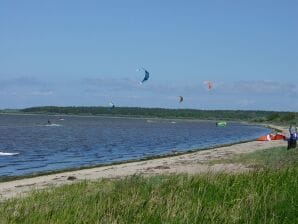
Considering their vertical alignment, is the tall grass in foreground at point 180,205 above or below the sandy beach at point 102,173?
above

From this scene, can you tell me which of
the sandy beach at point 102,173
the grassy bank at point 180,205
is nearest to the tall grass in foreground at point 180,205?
the grassy bank at point 180,205

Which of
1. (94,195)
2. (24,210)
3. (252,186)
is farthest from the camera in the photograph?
(252,186)

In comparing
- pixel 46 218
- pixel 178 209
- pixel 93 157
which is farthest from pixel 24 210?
pixel 93 157

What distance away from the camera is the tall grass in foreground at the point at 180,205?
778 centimetres

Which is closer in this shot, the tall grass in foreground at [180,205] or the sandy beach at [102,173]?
the tall grass in foreground at [180,205]

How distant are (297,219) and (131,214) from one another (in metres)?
2.39

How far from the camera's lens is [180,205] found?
28.3 ft

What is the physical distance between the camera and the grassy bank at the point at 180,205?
25.5 feet

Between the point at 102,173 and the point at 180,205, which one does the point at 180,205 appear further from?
the point at 102,173

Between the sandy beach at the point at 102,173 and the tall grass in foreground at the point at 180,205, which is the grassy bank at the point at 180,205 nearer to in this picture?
the tall grass in foreground at the point at 180,205

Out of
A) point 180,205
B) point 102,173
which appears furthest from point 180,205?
point 102,173

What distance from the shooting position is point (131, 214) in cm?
810

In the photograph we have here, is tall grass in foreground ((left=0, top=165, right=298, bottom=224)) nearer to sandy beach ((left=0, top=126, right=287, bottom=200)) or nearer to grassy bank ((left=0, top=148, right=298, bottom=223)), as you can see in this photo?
grassy bank ((left=0, top=148, right=298, bottom=223))

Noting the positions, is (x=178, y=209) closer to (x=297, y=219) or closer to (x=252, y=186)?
(x=297, y=219)
